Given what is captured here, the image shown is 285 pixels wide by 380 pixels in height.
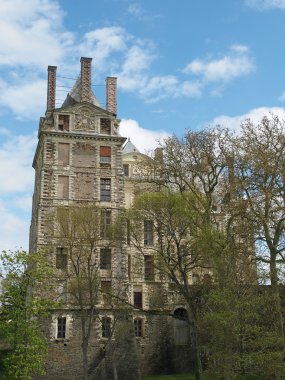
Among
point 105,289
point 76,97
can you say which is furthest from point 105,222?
point 76,97

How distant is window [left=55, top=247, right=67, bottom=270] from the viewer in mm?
37969

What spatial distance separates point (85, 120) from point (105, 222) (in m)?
8.56

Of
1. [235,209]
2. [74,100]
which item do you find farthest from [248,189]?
[74,100]

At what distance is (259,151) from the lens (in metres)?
31.6

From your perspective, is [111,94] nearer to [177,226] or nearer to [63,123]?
[63,123]

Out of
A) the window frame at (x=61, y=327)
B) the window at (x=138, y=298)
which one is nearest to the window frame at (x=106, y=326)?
the window frame at (x=61, y=327)

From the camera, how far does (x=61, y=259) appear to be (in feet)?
125

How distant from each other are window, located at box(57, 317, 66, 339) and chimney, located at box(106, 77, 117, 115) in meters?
16.9

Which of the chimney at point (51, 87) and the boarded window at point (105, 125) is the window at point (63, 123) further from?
the boarded window at point (105, 125)

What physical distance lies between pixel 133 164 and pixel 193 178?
1455 centimetres

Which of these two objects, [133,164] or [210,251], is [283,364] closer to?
[210,251]

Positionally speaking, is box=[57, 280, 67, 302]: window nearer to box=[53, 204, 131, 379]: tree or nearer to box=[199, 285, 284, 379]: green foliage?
box=[53, 204, 131, 379]: tree

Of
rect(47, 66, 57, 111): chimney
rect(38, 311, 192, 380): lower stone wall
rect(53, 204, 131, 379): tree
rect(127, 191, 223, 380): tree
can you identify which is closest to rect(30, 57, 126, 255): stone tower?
rect(47, 66, 57, 111): chimney

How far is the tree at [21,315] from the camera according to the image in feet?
90.7
